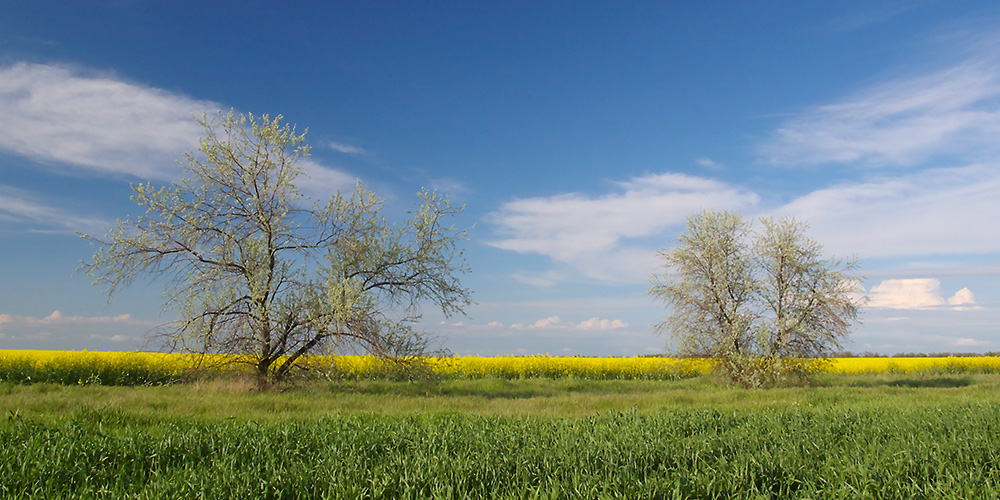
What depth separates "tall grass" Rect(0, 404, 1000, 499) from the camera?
4.36 meters

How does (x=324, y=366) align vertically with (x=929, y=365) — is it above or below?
above

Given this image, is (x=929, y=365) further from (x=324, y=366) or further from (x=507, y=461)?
(x=507, y=461)

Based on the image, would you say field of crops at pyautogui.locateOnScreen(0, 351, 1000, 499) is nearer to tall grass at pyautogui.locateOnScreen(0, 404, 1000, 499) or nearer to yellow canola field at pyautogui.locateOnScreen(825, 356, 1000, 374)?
tall grass at pyautogui.locateOnScreen(0, 404, 1000, 499)

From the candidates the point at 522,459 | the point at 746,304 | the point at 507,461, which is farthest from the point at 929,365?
the point at 507,461

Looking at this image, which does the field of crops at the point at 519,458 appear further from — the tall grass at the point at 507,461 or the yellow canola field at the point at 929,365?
the yellow canola field at the point at 929,365

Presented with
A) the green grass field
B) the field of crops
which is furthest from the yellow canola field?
the green grass field

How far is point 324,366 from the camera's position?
55.0ft

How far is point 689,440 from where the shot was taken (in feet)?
18.7

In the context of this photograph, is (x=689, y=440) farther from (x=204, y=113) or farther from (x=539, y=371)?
(x=539, y=371)

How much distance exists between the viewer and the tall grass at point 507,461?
14.3 feet

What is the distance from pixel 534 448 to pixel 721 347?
18.2m

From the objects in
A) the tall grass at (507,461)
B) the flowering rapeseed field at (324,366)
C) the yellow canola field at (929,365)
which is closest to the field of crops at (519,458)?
the tall grass at (507,461)

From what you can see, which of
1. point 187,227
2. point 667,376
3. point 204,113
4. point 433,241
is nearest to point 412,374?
point 433,241

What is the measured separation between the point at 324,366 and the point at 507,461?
1307cm
